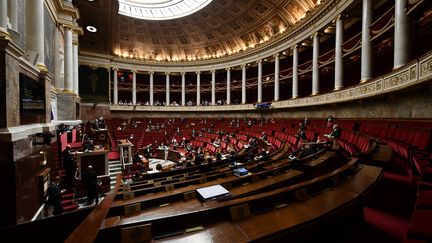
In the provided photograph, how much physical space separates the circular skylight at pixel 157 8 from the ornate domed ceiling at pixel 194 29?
2.27 feet

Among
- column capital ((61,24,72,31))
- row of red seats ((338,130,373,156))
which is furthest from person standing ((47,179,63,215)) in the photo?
column capital ((61,24,72,31))

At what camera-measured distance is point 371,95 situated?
8719 mm

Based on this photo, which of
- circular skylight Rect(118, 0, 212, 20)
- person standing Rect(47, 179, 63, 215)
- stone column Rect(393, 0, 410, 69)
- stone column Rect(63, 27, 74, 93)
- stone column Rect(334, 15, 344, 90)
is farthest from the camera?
circular skylight Rect(118, 0, 212, 20)

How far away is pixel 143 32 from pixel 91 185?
23.6m

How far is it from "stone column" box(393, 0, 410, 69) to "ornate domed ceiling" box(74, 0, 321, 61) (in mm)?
8030

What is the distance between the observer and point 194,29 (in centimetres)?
2517

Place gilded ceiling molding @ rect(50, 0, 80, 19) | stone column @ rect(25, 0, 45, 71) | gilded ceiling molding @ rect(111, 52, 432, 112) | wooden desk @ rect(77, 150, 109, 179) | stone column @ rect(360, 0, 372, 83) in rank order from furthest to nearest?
gilded ceiling molding @ rect(50, 0, 80, 19) < stone column @ rect(360, 0, 372, 83) < wooden desk @ rect(77, 150, 109, 179) < stone column @ rect(25, 0, 45, 71) < gilded ceiling molding @ rect(111, 52, 432, 112)

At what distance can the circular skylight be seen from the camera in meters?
24.0

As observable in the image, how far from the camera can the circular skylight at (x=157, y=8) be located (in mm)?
24031

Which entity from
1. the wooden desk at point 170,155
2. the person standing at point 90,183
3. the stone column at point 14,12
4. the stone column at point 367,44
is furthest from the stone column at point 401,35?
the stone column at point 14,12

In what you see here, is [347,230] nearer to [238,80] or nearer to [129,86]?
[238,80]

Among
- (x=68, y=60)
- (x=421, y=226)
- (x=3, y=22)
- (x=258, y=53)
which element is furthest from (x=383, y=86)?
(x=68, y=60)

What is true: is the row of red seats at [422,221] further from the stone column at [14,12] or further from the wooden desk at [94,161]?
the wooden desk at [94,161]

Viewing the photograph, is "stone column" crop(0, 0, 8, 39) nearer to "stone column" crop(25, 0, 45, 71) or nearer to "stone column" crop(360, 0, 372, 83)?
"stone column" crop(25, 0, 45, 71)
